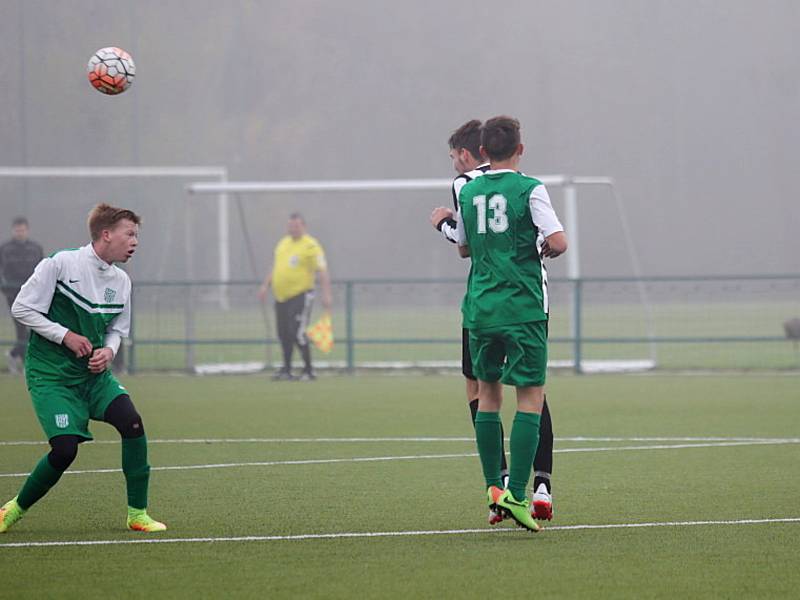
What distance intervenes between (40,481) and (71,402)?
0.37m

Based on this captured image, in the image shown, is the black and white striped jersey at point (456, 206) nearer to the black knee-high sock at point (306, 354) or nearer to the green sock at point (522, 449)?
the green sock at point (522, 449)

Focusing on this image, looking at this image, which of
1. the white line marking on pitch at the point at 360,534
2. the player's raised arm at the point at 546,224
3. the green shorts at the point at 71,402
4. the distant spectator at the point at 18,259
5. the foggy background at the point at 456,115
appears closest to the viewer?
the player's raised arm at the point at 546,224

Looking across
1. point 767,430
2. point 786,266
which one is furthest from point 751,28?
point 767,430

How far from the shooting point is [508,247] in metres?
6.70

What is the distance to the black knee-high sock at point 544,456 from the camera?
7.08 m

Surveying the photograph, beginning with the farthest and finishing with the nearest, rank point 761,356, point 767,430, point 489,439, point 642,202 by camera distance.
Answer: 1. point 642,202
2. point 761,356
3. point 767,430
4. point 489,439

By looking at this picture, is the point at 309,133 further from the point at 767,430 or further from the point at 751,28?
the point at 767,430

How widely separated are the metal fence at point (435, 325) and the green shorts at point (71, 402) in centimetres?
1221

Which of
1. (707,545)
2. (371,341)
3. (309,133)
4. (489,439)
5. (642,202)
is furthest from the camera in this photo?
(642,202)

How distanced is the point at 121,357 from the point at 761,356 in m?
9.56

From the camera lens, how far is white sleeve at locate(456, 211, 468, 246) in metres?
6.92

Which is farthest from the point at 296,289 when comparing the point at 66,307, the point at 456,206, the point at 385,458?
the point at 66,307

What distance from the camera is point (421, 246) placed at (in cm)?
4544

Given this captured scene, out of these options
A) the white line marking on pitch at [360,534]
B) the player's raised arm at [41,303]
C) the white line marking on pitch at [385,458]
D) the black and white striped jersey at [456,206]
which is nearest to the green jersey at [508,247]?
the black and white striped jersey at [456,206]
